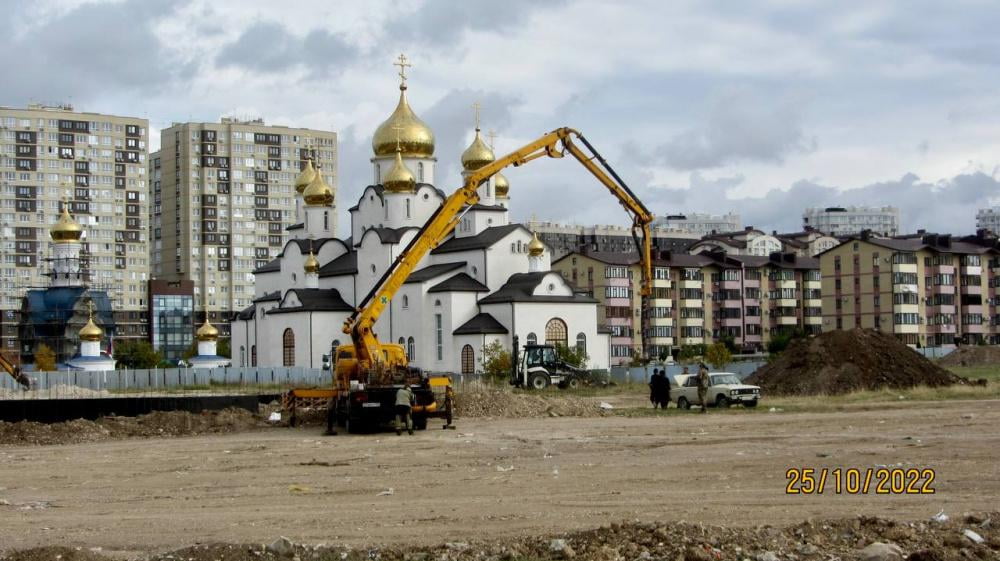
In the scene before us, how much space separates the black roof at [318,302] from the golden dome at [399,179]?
20.7 feet

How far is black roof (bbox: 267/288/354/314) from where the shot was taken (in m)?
66.7

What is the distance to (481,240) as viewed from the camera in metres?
63.9

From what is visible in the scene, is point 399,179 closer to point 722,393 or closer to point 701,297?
point 722,393

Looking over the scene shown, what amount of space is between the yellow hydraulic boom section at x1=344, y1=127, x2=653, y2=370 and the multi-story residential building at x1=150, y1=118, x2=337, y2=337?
7682 centimetres

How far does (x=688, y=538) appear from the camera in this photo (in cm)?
1367

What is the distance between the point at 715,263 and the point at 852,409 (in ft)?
219

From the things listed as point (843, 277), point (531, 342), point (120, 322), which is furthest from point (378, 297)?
point (120, 322)

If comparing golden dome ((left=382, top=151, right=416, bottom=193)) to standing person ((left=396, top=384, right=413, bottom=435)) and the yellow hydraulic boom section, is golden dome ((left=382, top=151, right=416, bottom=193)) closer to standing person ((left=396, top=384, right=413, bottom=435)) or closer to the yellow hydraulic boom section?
the yellow hydraulic boom section

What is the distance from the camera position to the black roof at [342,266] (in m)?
68.6

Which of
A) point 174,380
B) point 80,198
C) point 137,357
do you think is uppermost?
point 80,198

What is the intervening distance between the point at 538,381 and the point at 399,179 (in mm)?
20555

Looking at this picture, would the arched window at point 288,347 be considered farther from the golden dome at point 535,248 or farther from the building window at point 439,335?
the golden dome at point 535,248
